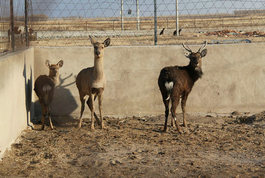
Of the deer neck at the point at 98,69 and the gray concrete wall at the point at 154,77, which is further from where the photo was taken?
the gray concrete wall at the point at 154,77

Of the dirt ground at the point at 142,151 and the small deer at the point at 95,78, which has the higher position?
the small deer at the point at 95,78

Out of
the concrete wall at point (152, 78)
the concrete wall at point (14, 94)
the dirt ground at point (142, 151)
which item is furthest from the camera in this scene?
the concrete wall at point (152, 78)

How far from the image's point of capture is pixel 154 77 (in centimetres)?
977

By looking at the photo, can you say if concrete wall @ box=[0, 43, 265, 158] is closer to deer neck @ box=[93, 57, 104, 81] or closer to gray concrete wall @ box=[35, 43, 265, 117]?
gray concrete wall @ box=[35, 43, 265, 117]

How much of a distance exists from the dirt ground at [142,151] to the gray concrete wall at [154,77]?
0.64 meters

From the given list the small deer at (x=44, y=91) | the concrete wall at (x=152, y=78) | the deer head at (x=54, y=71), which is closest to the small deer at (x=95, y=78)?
the deer head at (x=54, y=71)

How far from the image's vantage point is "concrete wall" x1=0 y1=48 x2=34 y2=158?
639cm

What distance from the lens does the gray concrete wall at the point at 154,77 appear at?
970cm

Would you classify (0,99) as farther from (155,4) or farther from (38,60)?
(155,4)

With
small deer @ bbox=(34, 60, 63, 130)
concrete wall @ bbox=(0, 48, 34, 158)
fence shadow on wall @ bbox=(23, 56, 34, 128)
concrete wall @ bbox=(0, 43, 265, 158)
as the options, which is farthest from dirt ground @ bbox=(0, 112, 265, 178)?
concrete wall @ bbox=(0, 43, 265, 158)

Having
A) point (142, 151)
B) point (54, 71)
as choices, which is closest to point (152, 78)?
point (54, 71)

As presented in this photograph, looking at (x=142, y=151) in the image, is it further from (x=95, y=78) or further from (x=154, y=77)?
(x=154, y=77)

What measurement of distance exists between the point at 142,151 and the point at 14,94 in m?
2.36

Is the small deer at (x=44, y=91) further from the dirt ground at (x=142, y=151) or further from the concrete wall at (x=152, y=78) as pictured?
the concrete wall at (x=152, y=78)
